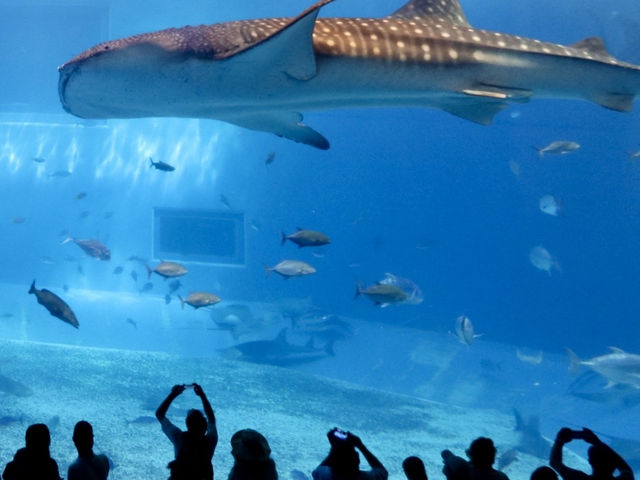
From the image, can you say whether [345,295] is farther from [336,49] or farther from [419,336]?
[336,49]

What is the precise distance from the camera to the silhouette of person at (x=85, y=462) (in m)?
2.14

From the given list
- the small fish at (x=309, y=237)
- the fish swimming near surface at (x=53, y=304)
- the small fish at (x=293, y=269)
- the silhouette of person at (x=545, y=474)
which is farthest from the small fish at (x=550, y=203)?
the silhouette of person at (x=545, y=474)

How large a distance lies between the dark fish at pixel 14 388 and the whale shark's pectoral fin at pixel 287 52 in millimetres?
8234

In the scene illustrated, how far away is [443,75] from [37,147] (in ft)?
75.3

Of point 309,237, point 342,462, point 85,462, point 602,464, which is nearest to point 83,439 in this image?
point 85,462

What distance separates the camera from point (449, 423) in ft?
35.0

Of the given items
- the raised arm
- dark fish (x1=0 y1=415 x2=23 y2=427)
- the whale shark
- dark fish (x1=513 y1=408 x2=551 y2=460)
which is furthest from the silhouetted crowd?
dark fish (x1=513 y1=408 x2=551 y2=460)

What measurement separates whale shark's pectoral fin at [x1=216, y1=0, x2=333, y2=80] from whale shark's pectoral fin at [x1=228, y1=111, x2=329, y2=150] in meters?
0.76

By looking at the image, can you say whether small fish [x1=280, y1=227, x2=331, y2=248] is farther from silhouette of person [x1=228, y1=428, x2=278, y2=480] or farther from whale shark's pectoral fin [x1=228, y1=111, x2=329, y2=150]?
silhouette of person [x1=228, y1=428, x2=278, y2=480]

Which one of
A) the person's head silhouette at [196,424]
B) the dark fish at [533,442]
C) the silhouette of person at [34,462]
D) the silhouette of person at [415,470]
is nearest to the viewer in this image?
the silhouette of person at [34,462]

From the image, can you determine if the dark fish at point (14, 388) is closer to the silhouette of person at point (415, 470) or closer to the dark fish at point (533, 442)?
the dark fish at point (533, 442)

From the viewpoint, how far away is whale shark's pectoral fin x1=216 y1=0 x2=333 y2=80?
278 centimetres

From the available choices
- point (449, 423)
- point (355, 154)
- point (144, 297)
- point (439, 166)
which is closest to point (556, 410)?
point (449, 423)

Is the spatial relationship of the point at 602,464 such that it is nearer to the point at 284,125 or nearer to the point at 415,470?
the point at 415,470
